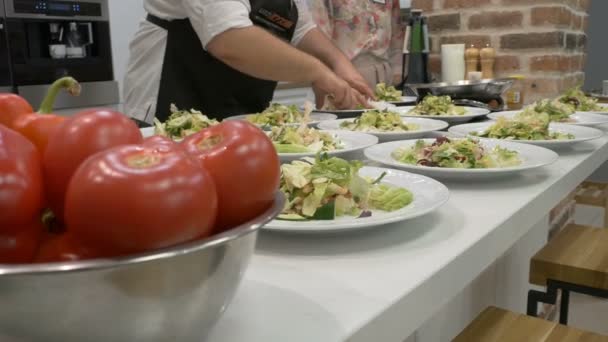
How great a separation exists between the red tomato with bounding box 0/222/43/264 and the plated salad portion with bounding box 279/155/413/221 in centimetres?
31

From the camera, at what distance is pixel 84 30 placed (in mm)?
2684

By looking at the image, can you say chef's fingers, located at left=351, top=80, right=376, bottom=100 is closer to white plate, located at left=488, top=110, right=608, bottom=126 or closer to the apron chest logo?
the apron chest logo

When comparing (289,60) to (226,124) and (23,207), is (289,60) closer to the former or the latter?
(226,124)

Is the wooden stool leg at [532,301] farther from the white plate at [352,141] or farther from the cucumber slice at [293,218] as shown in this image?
the cucumber slice at [293,218]

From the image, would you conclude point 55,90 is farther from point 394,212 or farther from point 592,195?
point 592,195

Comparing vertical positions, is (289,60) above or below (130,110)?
above

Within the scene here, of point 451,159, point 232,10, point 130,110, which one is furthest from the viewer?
point 130,110

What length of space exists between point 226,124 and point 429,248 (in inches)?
11.2

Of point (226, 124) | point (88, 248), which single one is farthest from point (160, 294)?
point (226, 124)

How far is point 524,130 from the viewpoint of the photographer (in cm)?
121

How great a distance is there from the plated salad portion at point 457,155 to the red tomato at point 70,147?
0.63 m

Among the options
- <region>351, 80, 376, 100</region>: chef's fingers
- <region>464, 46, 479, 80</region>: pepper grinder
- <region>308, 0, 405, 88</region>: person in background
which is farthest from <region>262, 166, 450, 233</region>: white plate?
<region>308, 0, 405, 88</region>: person in background

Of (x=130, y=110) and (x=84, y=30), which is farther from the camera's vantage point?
(x=84, y=30)

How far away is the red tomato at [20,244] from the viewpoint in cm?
36
